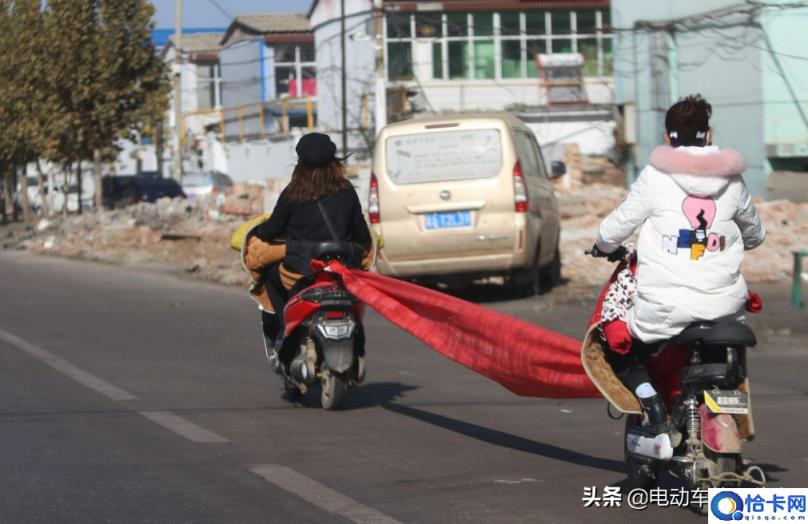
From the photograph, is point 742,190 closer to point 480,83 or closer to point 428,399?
point 428,399

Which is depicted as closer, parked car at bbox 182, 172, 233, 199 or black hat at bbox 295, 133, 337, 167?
black hat at bbox 295, 133, 337, 167

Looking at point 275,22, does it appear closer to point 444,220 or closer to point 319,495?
point 444,220

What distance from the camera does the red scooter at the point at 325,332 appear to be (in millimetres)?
8453

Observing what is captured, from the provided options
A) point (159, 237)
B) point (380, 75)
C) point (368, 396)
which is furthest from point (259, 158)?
point (368, 396)

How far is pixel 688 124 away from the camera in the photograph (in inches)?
230

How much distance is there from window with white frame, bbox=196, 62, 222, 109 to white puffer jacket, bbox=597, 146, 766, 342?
77711mm

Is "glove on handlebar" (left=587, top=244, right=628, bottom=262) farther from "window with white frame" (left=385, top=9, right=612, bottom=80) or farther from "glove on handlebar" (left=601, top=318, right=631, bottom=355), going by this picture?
"window with white frame" (left=385, top=9, right=612, bottom=80)

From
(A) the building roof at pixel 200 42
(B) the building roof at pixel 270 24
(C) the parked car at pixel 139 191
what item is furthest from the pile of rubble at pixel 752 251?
(A) the building roof at pixel 200 42

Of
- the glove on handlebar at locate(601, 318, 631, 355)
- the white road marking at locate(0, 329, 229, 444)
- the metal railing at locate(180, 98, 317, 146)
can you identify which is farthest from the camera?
the metal railing at locate(180, 98, 317, 146)

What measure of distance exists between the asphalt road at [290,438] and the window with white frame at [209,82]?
7036cm

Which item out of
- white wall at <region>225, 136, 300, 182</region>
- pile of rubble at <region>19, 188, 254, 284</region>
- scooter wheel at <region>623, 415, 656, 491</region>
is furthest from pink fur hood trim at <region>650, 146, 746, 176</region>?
white wall at <region>225, 136, 300, 182</region>

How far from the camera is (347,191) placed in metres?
8.73

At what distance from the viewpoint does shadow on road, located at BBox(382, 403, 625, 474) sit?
707cm

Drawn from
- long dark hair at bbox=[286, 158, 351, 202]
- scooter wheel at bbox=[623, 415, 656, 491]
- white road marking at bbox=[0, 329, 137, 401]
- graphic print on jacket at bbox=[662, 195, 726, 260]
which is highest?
long dark hair at bbox=[286, 158, 351, 202]
